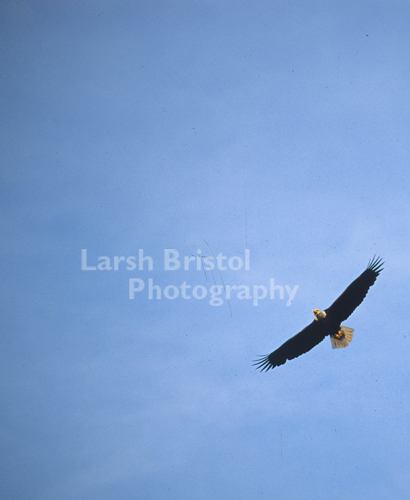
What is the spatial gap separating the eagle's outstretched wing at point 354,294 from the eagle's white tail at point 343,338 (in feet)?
1.74

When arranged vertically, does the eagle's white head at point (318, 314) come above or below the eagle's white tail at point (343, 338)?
above

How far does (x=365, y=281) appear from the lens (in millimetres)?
18922

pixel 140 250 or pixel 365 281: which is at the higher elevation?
pixel 140 250

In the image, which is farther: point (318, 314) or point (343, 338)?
point (343, 338)

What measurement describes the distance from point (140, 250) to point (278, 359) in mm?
5134

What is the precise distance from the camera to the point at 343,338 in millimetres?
20047

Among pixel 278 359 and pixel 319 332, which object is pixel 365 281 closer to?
pixel 319 332

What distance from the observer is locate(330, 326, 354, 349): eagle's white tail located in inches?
786

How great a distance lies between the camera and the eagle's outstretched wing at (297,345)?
65.7 feet

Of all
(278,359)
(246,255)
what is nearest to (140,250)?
(246,255)

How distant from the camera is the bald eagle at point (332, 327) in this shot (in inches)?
744

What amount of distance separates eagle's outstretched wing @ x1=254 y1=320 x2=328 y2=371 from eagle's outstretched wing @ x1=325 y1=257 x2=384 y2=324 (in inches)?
26.1

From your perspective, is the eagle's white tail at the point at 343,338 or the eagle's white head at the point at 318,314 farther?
the eagle's white tail at the point at 343,338

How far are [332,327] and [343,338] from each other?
498 mm
